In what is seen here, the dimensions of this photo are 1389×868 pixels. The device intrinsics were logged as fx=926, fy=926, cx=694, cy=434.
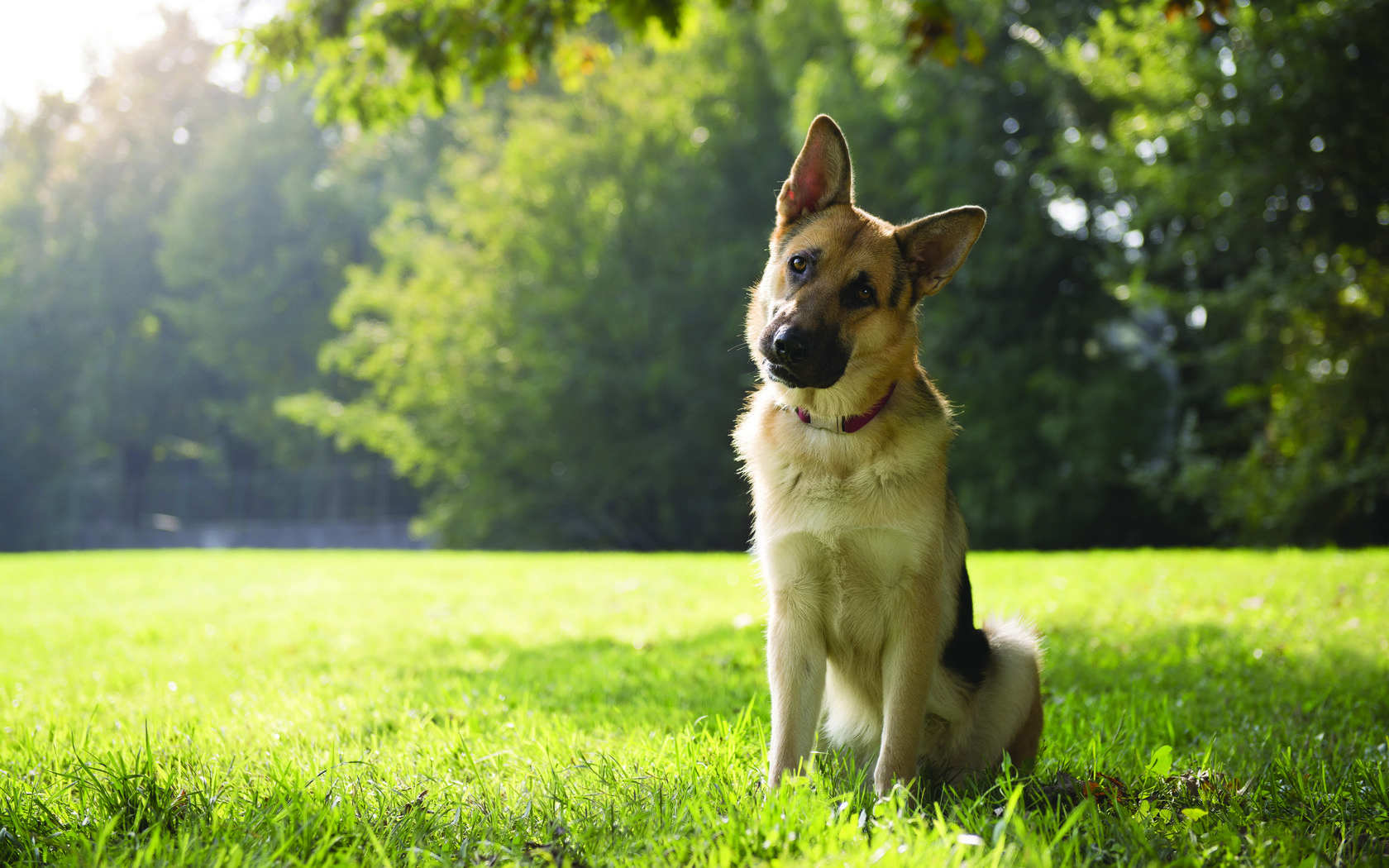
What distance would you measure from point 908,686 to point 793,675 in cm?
38

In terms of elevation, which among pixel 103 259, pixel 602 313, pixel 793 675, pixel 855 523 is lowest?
pixel 793 675

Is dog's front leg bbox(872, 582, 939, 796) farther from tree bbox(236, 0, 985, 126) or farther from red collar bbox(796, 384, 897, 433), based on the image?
tree bbox(236, 0, 985, 126)

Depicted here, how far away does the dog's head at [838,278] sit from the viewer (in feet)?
10.6

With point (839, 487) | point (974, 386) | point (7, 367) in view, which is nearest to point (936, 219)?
point (839, 487)

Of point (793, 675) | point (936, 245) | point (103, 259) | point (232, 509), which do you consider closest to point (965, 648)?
point (793, 675)

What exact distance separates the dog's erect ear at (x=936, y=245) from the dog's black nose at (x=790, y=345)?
0.64 m

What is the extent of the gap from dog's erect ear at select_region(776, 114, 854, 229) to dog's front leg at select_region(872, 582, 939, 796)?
1551 millimetres

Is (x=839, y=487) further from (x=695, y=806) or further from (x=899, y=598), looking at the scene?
(x=695, y=806)

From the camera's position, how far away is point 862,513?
3094mm

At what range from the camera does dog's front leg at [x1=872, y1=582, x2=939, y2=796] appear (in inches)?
119

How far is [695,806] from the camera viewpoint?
2658 mm

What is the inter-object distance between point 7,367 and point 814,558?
48.6 metres

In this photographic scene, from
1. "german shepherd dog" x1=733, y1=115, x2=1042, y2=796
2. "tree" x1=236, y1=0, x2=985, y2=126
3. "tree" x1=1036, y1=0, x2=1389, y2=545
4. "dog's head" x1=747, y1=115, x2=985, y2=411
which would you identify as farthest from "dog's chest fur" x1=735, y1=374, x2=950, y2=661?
"tree" x1=1036, y1=0, x2=1389, y2=545

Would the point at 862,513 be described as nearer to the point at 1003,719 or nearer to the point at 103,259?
the point at 1003,719
